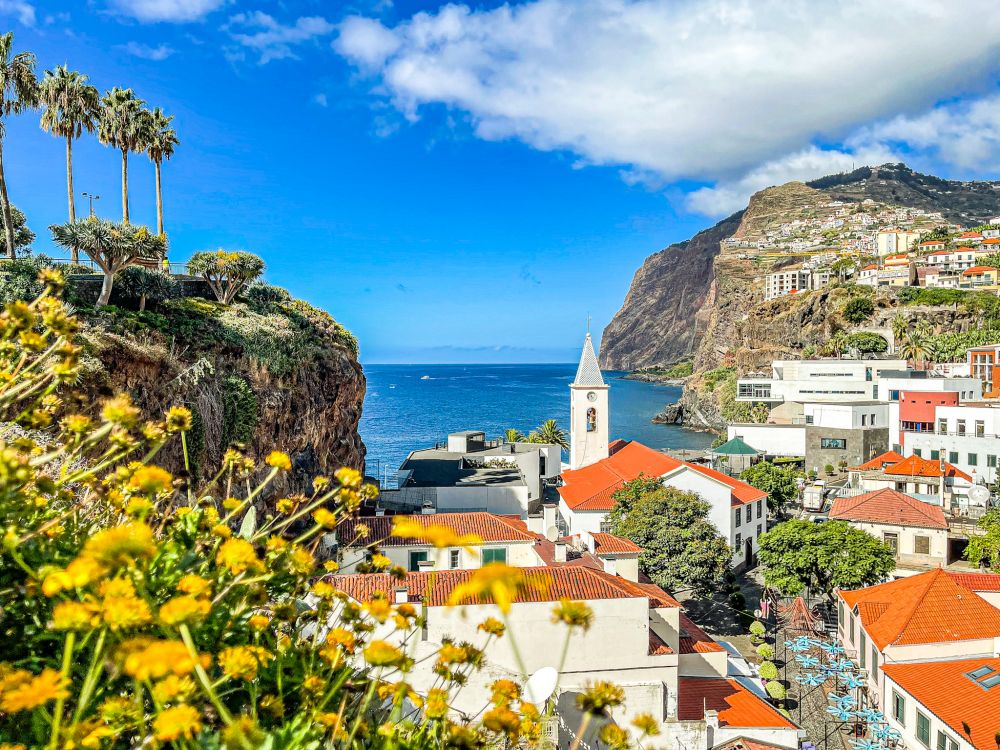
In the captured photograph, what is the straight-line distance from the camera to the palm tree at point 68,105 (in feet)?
83.2

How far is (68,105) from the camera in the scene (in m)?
25.9

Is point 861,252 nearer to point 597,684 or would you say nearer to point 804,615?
point 804,615

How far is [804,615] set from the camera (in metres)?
23.6

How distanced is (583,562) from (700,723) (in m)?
6.12

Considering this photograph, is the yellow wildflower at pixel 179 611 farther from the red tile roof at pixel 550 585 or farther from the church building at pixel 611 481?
the church building at pixel 611 481

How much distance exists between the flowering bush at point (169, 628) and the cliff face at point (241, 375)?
10.8 meters

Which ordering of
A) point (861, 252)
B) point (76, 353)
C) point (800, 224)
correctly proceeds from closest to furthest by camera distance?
point (76, 353) → point (861, 252) → point (800, 224)

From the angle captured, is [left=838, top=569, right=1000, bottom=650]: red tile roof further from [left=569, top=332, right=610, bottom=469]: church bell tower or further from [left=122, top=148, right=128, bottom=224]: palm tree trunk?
[left=122, top=148, right=128, bottom=224]: palm tree trunk

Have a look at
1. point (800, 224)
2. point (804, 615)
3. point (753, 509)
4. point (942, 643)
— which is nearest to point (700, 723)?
point (942, 643)

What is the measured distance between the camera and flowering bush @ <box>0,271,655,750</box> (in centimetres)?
157

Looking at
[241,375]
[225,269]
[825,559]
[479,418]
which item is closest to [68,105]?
[225,269]

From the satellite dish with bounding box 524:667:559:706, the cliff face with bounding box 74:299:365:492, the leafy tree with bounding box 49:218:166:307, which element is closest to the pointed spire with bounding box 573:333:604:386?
the cliff face with bounding box 74:299:365:492

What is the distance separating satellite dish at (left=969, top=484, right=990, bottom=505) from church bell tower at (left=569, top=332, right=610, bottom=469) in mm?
20652

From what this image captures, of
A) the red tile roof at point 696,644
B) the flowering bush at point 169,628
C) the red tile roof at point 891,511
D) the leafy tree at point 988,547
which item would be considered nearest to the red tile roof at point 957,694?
A: the red tile roof at point 696,644
